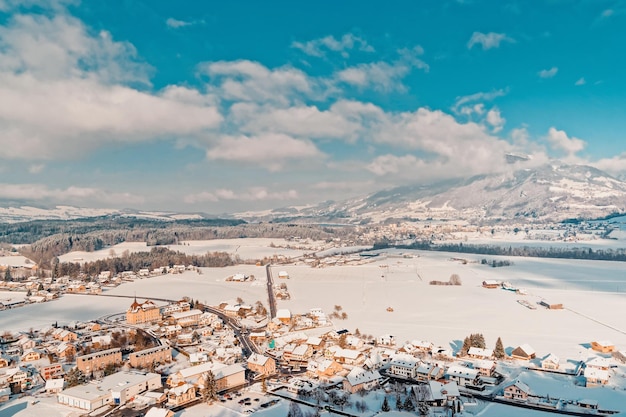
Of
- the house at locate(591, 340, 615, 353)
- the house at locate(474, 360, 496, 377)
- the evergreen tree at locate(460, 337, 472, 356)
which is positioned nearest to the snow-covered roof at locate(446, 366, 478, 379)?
the house at locate(474, 360, 496, 377)

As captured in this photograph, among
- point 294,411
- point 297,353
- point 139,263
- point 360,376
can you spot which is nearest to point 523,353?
point 360,376

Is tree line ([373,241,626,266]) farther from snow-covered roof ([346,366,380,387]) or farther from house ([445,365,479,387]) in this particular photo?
snow-covered roof ([346,366,380,387])

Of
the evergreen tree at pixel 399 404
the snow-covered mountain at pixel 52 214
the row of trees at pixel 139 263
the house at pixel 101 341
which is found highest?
the snow-covered mountain at pixel 52 214

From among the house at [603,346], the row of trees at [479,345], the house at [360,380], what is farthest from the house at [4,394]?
the house at [603,346]

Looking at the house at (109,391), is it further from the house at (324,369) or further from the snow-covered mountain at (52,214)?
the snow-covered mountain at (52,214)

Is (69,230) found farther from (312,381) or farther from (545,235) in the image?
(545,235)
